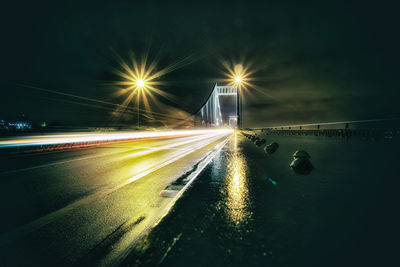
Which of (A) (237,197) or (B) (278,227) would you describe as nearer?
(B) (278,227)

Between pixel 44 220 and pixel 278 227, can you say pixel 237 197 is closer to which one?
pixel 278 227

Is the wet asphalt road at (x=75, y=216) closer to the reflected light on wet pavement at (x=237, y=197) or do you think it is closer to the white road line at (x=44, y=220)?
the white road line at (x=44, y=220)

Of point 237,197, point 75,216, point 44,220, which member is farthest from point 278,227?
point 44,220

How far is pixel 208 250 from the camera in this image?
155 centimetres

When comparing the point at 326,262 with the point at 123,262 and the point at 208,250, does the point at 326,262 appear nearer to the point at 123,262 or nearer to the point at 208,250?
the point at 208,250

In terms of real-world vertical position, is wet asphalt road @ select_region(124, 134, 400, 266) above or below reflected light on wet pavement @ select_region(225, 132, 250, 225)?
above

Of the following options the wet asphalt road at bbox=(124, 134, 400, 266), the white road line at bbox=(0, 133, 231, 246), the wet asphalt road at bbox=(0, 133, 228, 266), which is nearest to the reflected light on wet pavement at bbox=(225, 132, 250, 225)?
the wet asphalt road at bbox=(124, 134, 400, 266)

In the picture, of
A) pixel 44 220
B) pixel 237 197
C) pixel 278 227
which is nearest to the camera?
→ pixel 278 227

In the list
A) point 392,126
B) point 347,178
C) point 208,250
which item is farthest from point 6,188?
point 392,126

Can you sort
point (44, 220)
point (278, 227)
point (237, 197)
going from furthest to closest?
1. point (237, 197)
2. point (44, 220)
3. point (278, 227)

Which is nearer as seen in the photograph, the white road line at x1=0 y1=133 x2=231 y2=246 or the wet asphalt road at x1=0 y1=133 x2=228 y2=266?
the wet asphalt road at x1=0 y1=133 x2=228 y2=266

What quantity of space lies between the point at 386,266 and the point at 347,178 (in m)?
2.97

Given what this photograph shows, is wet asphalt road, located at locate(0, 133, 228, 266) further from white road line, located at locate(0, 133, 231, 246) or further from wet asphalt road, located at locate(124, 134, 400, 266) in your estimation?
wet asphalt road, located at locate(124, 134, 400, 266)

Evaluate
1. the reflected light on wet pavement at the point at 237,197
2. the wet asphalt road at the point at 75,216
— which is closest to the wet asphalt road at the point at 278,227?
the reflected light on wet pavement at the point at 237,197
